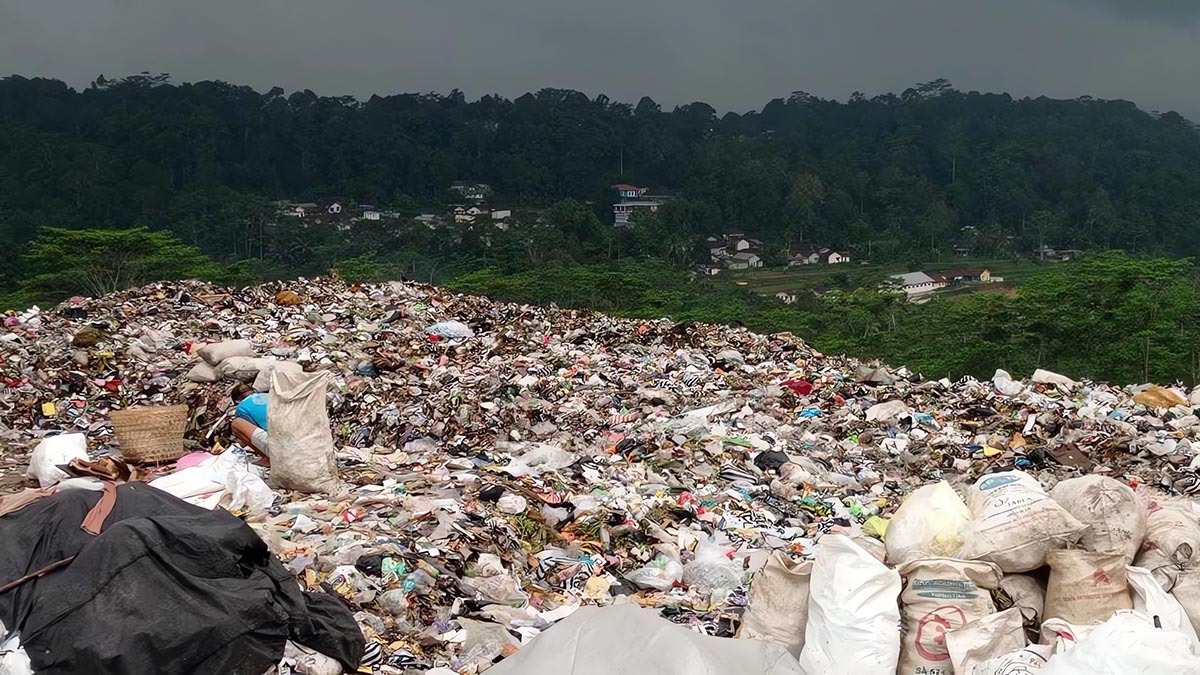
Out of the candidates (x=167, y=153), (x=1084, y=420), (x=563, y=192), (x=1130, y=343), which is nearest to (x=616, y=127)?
(x=563, y=192)

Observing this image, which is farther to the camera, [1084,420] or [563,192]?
[563,192]

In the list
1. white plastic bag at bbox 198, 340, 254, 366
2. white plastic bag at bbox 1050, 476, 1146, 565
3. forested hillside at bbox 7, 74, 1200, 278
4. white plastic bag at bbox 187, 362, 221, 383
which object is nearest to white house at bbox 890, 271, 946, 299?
forested hillside at bbox 7, 74, 1200, 278

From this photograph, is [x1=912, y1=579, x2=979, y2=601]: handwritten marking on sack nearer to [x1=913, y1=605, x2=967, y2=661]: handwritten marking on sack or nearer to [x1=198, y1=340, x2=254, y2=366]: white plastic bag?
[x1=913, y1=605, x2=967, y2=661]: handwritten marking on sack

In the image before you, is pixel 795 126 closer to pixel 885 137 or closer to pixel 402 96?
pixel 885 137

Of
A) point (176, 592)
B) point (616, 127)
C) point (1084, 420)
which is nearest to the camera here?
point (176, 592)

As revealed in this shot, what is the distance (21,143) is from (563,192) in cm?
2677

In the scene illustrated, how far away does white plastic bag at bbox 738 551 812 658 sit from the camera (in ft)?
10.3

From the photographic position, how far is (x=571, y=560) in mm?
4184

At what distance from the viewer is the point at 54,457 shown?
4.74m

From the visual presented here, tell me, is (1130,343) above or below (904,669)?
below

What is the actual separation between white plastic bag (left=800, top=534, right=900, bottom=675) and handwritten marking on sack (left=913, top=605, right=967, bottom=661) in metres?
0.08

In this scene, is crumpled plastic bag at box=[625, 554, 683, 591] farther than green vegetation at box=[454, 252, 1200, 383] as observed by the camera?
No

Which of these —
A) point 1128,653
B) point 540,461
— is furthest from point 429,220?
point 1128,653

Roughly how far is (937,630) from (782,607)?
18.2 inches
